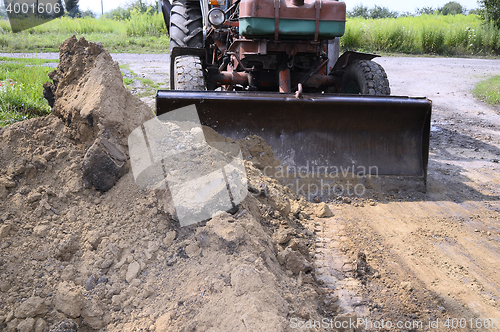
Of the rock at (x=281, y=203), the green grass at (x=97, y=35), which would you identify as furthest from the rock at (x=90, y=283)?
the green grass at (x=97, y=35)

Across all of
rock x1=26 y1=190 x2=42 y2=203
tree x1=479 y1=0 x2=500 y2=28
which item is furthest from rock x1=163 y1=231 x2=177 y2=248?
tree x1=479 y1=0 x2=500 y2=28

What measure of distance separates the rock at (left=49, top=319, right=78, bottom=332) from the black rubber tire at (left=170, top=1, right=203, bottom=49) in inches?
167

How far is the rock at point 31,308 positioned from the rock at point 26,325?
35 millimetres

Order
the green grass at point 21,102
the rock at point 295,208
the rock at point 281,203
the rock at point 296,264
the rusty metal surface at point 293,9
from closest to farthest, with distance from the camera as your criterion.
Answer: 1. the rock at point 296,264
2. the rock at point 281,203
3. the rock at point 295,208
4. the rusty metal surface at point 293,9
5. the green grass at point 21,102

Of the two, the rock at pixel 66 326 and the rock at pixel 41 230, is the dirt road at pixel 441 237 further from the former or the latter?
the rock at pixel 41 230

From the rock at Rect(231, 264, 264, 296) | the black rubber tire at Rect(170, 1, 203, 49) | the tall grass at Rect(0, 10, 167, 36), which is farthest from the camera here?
the tall grass at Rect(0, 10, 167, 36)

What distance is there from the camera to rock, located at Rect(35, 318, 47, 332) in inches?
78.4

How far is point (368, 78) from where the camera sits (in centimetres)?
465

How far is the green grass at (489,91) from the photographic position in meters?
8.86

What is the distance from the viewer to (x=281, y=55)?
4500mm

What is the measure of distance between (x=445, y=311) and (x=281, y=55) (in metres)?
3.14

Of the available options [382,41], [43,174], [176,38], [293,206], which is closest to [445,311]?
[293,206]

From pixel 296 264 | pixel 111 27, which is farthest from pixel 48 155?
pixel 111 27

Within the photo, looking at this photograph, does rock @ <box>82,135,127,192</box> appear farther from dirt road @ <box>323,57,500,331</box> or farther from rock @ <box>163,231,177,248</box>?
dirt road @ <box>323,57,500,331</box>
